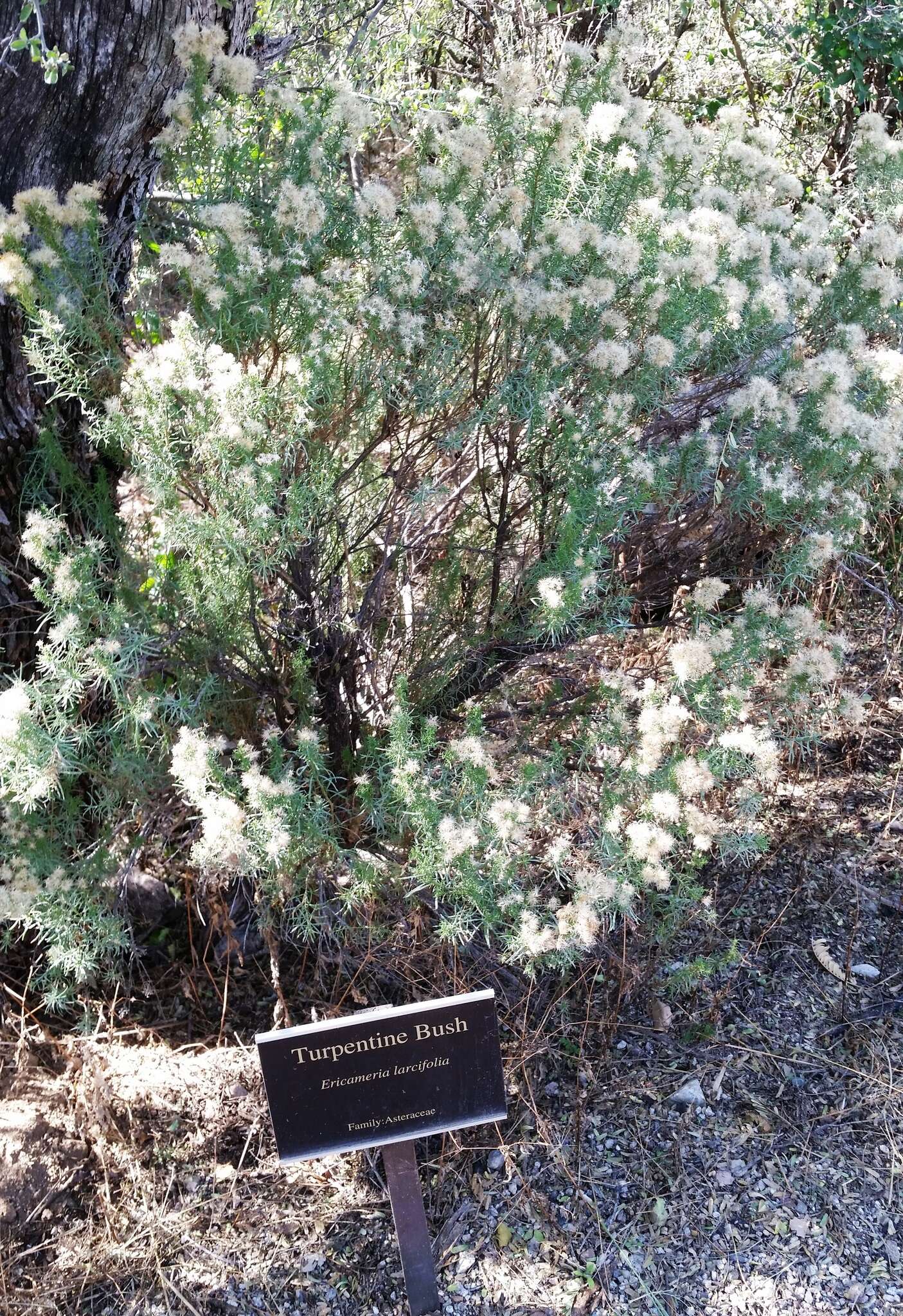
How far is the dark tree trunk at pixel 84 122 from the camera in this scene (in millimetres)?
2400

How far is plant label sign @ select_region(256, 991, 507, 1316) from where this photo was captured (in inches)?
87.0

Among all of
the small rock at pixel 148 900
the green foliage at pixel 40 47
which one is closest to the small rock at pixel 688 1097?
the small rock at pixel 148 900

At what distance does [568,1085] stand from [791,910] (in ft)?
3.12

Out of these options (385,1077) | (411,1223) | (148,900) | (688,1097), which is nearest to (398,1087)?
(385,1077)

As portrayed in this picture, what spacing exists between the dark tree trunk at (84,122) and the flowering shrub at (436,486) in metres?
0.17

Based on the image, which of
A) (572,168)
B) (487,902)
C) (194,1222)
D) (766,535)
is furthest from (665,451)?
→ (194,1222)

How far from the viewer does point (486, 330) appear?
2.67 meters

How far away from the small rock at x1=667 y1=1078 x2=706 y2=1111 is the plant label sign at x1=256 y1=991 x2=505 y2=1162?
651 mm

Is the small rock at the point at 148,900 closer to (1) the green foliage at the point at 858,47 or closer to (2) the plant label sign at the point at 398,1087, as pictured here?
(2) the plant label sign at the point at 398,1087

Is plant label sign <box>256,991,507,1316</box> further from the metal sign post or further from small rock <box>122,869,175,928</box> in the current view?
small rock <box>122,869,175,928</box>

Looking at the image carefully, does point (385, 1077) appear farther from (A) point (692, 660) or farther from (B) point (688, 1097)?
(A) point (692, 660)

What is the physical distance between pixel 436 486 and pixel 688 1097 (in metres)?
1.67

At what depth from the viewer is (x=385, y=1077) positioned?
226 centimetres

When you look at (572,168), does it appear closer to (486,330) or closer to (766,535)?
(486,330)
